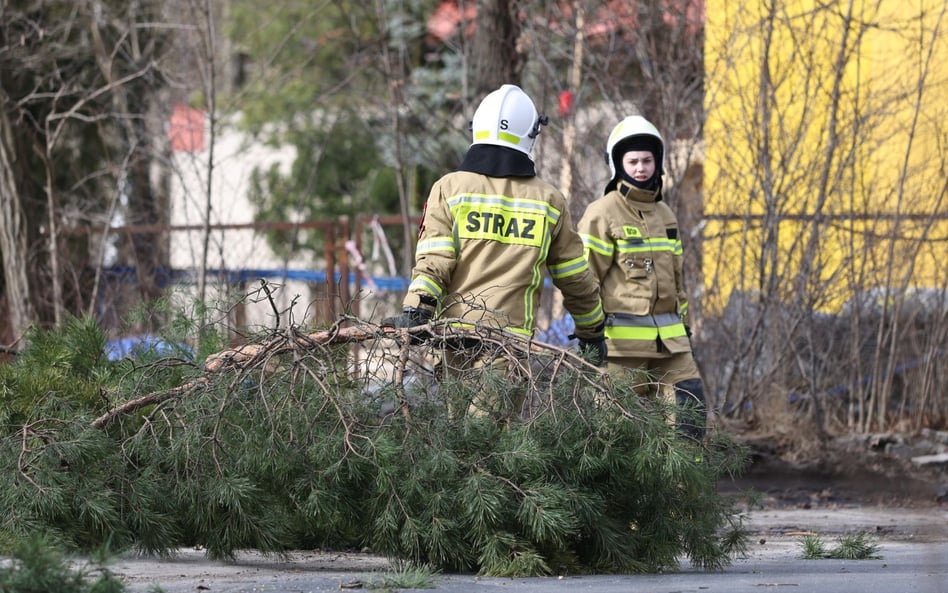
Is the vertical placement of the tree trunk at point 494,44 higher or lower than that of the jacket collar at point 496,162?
higher

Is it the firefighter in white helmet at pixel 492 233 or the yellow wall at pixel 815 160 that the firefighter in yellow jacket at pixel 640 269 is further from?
the yellow wall at pixel 815 160

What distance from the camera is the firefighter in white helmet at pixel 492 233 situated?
5473 millimetres

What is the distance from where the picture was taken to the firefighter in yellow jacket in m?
6.38

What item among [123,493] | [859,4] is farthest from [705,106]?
[123,493]

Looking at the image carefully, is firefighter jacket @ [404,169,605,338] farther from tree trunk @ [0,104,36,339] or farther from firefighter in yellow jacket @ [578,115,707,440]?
tree trunk @ [0,104,36,339]

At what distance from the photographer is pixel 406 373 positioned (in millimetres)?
5117

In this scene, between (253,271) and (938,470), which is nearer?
(938,470)

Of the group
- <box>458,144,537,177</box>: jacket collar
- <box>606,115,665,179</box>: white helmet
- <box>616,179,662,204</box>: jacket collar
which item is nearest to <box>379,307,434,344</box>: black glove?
<box>458,144,537,177</box>: jacket collar

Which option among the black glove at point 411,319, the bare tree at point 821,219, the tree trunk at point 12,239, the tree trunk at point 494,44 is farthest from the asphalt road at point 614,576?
the tree trunk at point 12,239

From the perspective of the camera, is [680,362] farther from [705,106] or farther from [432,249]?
[705,106]

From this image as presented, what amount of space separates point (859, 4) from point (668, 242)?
15.8 feet

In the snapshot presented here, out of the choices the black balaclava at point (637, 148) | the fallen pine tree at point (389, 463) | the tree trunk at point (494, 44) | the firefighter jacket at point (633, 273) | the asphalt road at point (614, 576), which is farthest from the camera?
the tree trunk at point (494, 44)

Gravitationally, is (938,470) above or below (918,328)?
below

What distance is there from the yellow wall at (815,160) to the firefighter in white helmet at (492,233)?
369 cm
